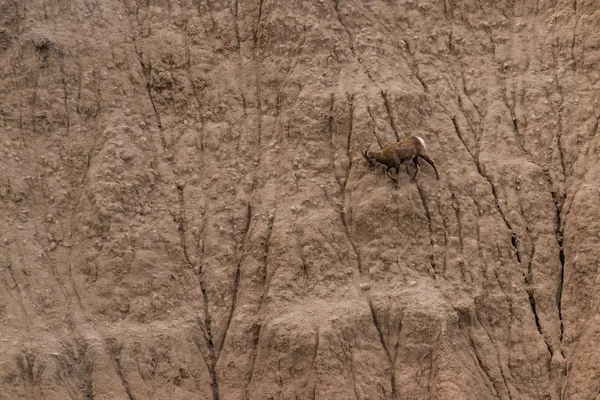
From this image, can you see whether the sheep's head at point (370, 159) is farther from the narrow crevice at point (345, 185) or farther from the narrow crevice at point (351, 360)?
the narrow crevice at point (351, 360)

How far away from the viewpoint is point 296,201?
2398cm

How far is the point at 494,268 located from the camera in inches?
910

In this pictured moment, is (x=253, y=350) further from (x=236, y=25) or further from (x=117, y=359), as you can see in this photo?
(x=236, y=25)

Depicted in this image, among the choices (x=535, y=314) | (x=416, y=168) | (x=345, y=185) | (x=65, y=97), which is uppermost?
(x=65, y=97)

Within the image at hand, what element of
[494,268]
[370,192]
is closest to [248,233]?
[370,192]

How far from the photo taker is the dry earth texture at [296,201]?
72.9ft

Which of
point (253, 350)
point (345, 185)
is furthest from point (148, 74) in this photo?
point (253, 350)

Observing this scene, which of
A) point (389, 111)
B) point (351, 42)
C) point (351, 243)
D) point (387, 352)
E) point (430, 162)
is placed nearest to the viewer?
point (387, 352)

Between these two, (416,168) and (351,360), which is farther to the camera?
(416,168)

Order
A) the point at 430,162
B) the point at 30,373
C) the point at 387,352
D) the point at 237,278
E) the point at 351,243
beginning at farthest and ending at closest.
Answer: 1. the point at 430,162
2. the point at 237,278
3. the point at 351,243
4. the point at 387,352
5. the point at 30,373

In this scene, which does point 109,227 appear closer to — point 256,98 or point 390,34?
point 256,98

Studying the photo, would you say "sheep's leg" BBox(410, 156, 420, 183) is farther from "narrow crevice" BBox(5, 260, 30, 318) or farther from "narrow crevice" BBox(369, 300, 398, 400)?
"narrow crevice" BBox(5, 260, 30, 318)

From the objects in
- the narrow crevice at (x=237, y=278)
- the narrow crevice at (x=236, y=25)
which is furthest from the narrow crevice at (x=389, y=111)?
the narrow crevice at (x=236, y=25)

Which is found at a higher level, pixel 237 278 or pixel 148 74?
pixel 148 74
